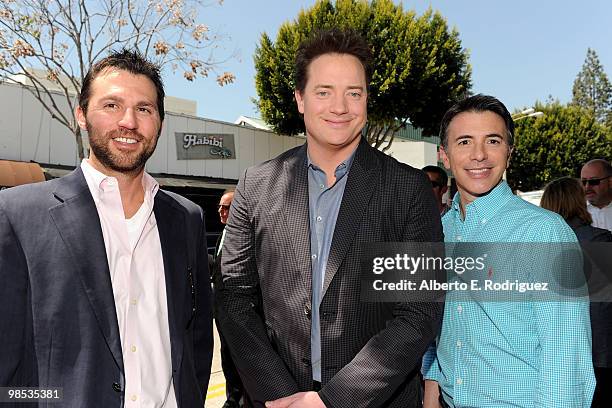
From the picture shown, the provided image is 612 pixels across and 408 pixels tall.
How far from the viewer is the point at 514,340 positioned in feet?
6.17

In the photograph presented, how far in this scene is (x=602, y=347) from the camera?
3887mm

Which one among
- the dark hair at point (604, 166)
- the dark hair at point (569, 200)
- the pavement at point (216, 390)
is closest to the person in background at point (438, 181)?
the dark hair at point (569, 200)

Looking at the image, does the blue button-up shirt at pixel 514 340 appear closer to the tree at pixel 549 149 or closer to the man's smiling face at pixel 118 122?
the man's smiling face at pixel 118 122

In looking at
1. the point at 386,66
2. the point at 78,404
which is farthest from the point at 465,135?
the point at 386,66

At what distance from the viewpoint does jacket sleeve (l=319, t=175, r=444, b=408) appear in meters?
1.77

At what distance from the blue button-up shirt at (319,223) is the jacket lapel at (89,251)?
2.31 ft

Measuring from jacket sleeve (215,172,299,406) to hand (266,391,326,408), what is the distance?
2 centimetres

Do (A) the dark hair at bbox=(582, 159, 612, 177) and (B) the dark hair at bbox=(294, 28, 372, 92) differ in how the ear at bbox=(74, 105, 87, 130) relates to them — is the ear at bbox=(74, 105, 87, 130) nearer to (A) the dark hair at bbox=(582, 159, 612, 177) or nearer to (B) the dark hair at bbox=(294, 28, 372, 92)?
(B) the dark hair at bbox=(294, 28, 372, 92)

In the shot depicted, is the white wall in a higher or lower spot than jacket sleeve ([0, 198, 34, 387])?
higher

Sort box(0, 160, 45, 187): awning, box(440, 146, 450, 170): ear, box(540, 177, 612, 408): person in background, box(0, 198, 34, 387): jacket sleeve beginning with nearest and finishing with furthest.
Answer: box(0, 198, 34, 387): jacket sleeve → box(440, 146, 450, 170): ear → box(540, 177, 612, 408): person in background → box(0, 160, 45, 187): awning

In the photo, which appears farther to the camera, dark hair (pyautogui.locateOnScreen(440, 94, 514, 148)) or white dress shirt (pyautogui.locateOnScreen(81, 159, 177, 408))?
dark hair (pyautogui.locateOnScreen(440, 94, 514, 148))

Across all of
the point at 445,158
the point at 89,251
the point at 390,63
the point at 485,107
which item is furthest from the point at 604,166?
the point at 390,63

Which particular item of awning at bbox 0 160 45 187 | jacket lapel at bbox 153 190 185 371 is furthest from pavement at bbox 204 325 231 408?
awning at bbox 0 160 45 187

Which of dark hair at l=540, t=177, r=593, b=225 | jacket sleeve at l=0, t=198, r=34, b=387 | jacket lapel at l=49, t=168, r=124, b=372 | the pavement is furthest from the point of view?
the pavement
